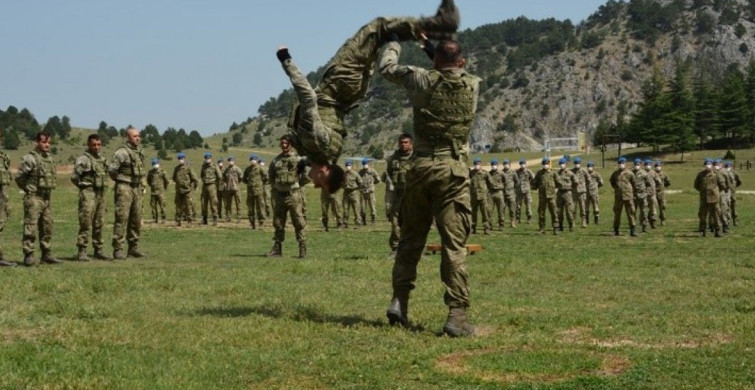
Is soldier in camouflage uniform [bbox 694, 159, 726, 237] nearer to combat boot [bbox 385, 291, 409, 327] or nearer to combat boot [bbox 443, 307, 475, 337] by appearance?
combat boot [bbox 385, 291, 409, 327]

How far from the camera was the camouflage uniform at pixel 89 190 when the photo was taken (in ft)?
57.4

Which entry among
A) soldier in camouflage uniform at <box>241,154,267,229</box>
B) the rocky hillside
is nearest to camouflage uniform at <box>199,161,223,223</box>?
soldier in camouflage uniform at <box>241,154,267,229</box>

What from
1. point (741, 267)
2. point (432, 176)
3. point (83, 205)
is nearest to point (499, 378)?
point (432, 176)

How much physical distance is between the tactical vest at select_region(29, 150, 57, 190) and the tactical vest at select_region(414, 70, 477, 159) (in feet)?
33.3

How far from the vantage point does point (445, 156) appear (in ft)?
28.2

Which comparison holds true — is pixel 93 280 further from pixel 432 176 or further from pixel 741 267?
pixel 741 267

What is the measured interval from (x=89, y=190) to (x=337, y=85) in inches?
397

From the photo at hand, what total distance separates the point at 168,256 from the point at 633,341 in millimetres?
12683

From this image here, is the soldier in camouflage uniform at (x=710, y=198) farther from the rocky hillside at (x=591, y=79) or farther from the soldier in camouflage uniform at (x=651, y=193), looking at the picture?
the rocky hillside at (x=591, y=79)

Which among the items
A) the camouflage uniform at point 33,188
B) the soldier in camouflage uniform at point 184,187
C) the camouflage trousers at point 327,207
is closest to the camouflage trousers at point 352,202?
the camouflage trousers at point 327,207

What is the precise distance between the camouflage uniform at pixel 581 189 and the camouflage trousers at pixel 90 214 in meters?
18.3

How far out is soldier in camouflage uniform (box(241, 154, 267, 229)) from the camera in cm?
2983

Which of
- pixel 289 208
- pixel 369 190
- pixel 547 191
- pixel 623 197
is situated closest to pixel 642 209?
pixel 623 197

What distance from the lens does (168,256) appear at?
1872 centimetres
